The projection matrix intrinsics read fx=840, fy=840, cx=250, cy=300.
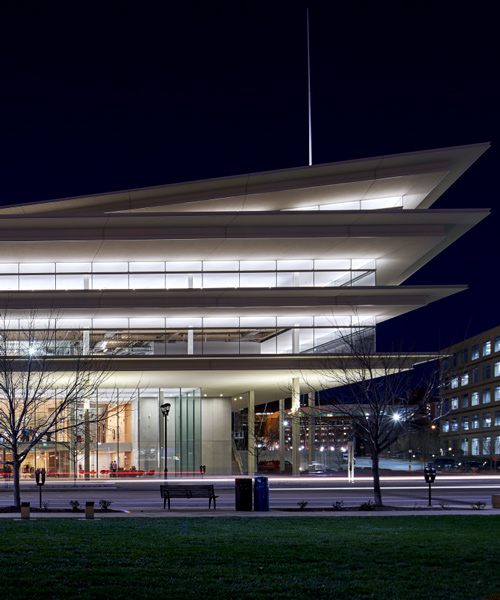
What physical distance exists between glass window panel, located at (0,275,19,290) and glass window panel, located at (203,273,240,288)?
37.9 ft

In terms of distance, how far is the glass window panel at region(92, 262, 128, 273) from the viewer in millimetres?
52062

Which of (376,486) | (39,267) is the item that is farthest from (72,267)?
(376,486)

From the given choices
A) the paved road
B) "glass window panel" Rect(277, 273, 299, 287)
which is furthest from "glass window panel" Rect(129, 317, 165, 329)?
the paved road

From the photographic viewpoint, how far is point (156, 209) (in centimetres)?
5109

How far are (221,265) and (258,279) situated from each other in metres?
2.47

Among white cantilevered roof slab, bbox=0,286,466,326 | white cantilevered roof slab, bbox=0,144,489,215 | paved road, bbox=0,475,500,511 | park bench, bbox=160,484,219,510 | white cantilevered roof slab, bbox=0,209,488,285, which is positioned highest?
white cantilevered roof slab, bbox=0,144,489,215

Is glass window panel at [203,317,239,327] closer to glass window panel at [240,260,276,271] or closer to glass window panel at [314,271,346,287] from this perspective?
glass window panel at [240,260,276,271]

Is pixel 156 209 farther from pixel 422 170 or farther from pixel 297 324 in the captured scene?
pixel 422 170

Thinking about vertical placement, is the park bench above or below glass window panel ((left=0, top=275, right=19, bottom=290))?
below

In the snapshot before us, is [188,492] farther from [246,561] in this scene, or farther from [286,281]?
[286,281]

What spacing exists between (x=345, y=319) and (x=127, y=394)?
53.3 ft

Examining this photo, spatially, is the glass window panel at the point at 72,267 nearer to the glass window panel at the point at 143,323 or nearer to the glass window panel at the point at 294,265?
the glass window panel at the point at 143,323

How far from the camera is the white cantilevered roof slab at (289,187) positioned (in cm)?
4906

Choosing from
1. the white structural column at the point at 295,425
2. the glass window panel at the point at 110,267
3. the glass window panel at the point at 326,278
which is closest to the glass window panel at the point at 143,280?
the glass window panel at the point at 110,267
